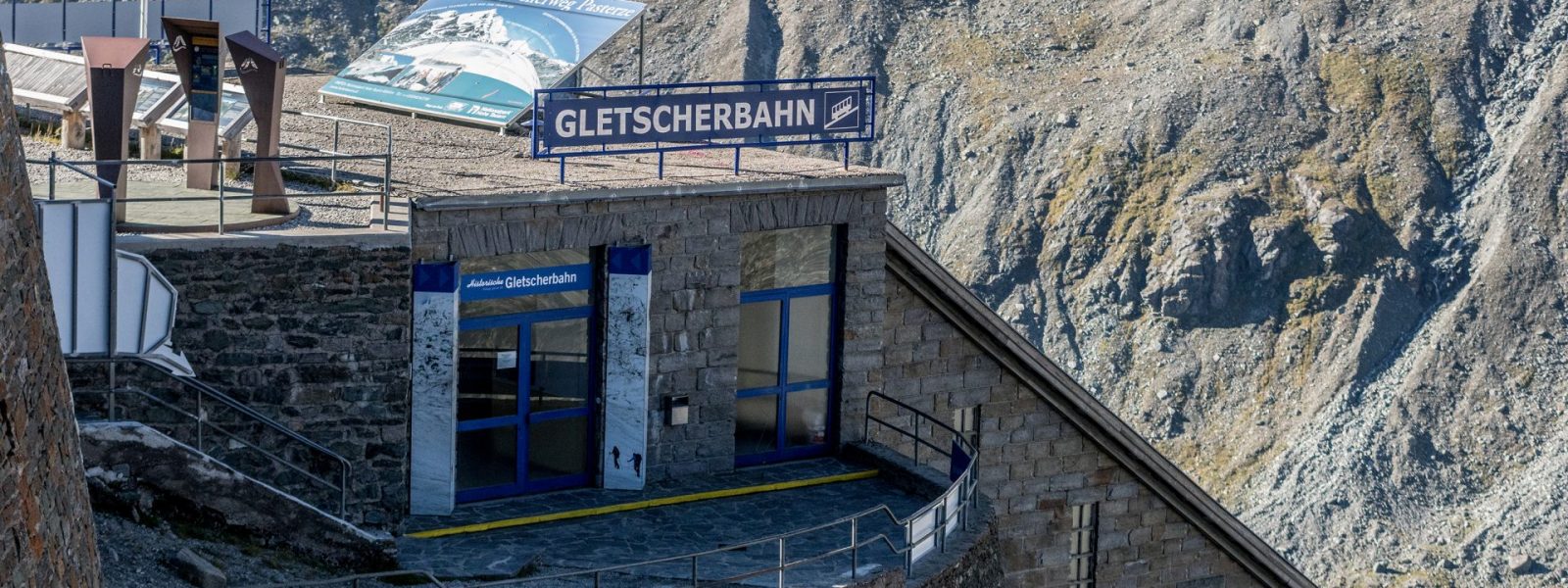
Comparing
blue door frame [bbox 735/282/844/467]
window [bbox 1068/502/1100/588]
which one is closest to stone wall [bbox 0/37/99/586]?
blue door frame [bbox 735/282/844/467]

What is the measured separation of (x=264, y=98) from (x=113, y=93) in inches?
69.2

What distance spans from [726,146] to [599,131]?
4.47ft

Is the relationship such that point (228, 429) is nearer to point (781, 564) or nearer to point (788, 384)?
point (781, 564)

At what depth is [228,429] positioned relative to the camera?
18.2 meters

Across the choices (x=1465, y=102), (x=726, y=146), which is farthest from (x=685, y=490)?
(x=1465, y=102)

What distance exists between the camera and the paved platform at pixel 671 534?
727 inches

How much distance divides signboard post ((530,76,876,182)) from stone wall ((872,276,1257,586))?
8.38ft

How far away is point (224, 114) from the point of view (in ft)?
73.4

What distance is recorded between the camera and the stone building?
18.5 metres

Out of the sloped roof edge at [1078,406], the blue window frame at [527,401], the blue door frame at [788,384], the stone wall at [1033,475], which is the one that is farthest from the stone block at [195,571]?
the stone wall at [1033,475]

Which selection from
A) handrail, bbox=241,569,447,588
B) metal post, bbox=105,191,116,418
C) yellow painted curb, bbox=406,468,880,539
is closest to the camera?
handrail, bbox=241,569,447,588

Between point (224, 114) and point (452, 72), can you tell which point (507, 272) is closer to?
point (224, 114)

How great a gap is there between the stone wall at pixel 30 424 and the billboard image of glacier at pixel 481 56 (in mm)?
13652

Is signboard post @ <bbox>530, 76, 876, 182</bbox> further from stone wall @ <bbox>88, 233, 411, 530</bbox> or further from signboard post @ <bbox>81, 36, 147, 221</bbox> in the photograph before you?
signboard post @ <bbox>81, 36, 147, 221</bbox>
